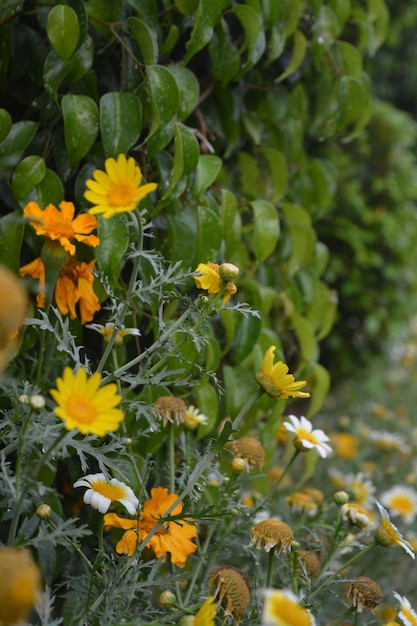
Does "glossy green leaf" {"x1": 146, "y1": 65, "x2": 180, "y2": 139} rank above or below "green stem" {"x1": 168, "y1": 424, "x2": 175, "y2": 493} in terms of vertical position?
above

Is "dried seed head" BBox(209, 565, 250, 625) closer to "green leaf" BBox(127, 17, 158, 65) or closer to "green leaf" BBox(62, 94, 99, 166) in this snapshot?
"green leaf" BBox(62, 94, 99, 166)

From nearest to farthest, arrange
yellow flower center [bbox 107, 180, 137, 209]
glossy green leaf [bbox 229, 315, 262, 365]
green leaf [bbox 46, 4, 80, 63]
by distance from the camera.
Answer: yellow flower center [bbox 107, 180, 137, 209]
green leaf [bbox 46, 4, 80, 63]
glossy green leaf [bbox 229, 315, 262, 365]

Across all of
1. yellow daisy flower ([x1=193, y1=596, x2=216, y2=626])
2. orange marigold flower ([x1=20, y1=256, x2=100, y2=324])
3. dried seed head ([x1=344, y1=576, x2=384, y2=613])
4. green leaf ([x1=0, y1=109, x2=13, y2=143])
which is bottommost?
dried seed head ([x1=344, y1=576, x2=384, y2=613])

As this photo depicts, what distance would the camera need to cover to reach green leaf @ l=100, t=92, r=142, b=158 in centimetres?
83

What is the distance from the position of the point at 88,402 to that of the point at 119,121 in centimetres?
45

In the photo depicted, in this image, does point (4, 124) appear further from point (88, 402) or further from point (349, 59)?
point (349, 59)

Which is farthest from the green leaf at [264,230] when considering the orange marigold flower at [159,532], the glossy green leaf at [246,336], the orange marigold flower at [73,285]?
the orange marigold flower at [159,532]

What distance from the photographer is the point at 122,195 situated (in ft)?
1.87

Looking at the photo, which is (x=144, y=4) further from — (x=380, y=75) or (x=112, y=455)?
(x=380, y=75)

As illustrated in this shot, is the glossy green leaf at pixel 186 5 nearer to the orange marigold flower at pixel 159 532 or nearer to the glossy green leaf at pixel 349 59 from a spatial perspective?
the glossy green leaf at pixel 349 59

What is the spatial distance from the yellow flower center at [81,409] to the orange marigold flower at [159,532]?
0.66 ft

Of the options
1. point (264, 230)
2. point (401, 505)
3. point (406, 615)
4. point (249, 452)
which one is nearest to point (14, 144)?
point (264, 230)

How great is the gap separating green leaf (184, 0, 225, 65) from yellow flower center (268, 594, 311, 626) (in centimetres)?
65

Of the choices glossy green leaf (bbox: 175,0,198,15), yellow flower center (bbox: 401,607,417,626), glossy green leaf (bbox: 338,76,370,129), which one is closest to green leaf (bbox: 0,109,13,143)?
glossy green leaf (bbox: 175,0,198,15)
